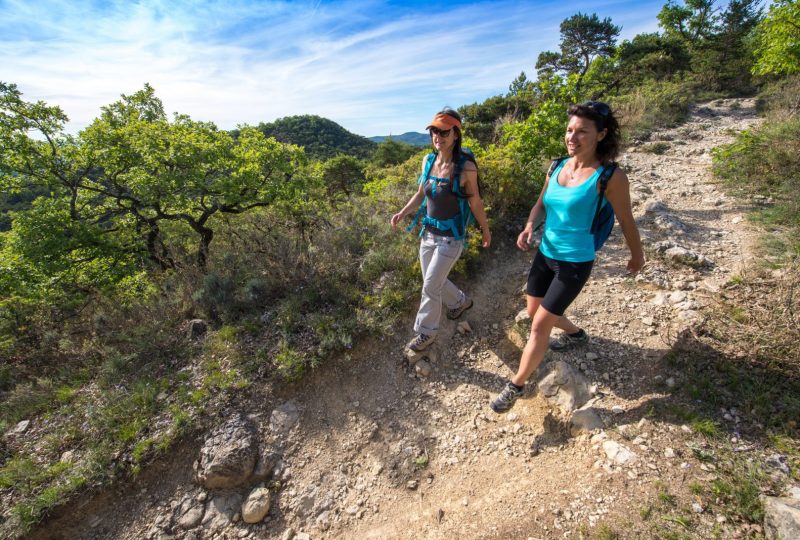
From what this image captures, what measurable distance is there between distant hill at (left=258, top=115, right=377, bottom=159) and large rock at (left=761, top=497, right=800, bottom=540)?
46.4m

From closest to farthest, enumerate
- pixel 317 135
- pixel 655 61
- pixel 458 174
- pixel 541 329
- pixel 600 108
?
pixel 600 108
pixel 541 329
pixel 458 174
pixel 655 61
pixel 317 135

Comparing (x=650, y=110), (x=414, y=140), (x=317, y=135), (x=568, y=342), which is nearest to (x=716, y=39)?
(x=650, y=110)

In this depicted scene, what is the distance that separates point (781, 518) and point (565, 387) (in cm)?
132

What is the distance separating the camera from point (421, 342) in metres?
3.50

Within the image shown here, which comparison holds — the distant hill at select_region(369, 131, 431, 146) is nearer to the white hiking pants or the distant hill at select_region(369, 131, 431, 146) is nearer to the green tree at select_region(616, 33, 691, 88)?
the white hiking pants

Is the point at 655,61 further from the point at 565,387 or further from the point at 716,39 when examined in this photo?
the point at 565,387

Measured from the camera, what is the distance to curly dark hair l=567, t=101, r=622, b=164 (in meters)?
2.04

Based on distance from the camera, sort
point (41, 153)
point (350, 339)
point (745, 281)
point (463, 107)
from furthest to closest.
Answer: point (463, 107) → point (41, 153) → point (350, 339) → point (745, 281)

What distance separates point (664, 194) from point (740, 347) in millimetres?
4541

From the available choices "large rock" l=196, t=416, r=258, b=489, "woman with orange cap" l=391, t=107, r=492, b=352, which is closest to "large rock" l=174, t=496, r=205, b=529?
"large rock" l=196, t=416, r=258, b=489

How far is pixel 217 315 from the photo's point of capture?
4.26 metres

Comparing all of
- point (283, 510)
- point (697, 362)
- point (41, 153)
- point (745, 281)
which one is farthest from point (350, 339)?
point (41, 153)

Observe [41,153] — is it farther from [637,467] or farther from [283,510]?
[637,467]

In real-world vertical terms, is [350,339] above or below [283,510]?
above
